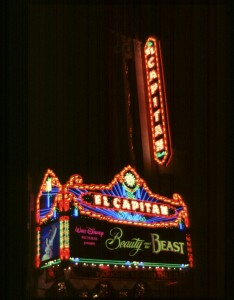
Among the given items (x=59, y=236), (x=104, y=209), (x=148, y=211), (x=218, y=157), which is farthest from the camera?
(x=218, y=157)

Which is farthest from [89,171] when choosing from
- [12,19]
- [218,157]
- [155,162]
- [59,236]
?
[12,19]

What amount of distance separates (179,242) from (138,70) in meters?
8.24

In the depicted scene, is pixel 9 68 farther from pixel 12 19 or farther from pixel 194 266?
pixel 194 266

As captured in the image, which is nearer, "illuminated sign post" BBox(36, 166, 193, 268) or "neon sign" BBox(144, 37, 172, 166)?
"illuminated sign post" BBox(36, 166, 193, 268)

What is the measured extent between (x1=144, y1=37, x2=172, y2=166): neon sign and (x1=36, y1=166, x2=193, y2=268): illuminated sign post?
2.98 m

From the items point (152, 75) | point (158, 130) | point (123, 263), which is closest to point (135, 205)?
point (123, 263)

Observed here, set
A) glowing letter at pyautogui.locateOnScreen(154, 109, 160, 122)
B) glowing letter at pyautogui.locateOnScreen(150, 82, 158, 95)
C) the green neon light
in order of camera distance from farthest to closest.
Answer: glowing letter at pyautogui.locateOnScreen(150, 82, 158, 95) < glowing letter at pyautogui.locateOnScreen(154, 109, 160, 122) < the green neon light

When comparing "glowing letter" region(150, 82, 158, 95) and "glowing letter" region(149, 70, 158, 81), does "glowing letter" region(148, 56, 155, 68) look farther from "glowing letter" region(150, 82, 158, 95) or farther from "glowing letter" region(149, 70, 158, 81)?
"glowing letter" region(150, 82, 158, 95)

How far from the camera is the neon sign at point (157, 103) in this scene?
28.7m

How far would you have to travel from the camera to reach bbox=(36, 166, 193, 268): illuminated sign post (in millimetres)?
22312

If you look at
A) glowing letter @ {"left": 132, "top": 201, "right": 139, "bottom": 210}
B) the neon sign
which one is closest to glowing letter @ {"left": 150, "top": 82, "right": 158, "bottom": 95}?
the neon sign

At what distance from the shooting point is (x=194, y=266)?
26234 mm

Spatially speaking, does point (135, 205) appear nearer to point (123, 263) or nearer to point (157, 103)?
point (123, 263)

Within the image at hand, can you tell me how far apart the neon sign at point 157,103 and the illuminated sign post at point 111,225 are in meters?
2.98
